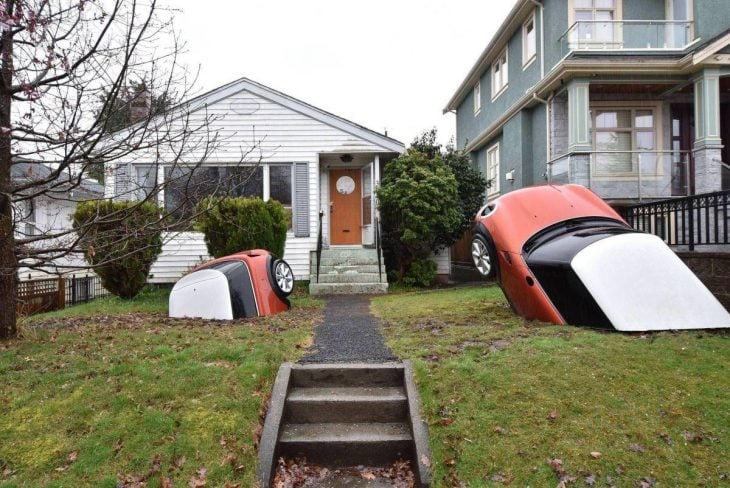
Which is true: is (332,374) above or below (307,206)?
below

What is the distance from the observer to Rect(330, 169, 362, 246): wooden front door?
14.4 meters

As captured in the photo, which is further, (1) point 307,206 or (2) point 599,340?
(1) point 307,206

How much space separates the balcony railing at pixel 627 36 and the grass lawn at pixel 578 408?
31.5 feet

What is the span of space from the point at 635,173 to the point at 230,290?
426 inches

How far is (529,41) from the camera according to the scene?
1495 centimetres

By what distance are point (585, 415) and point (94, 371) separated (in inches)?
176

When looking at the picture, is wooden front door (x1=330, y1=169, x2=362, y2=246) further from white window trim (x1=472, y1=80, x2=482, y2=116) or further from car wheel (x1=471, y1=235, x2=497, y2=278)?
white window trim (x1=472, y1=80, x2=482, y2=116)

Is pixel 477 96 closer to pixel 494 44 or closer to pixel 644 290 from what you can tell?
pixel 494 44

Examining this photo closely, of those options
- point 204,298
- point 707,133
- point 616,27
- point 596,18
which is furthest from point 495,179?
point 204,298

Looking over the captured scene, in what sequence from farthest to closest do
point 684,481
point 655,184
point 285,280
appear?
point 655,184, point 285,280, point 684,481

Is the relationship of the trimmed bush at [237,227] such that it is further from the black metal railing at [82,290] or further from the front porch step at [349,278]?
the black metal railing at [82,290]

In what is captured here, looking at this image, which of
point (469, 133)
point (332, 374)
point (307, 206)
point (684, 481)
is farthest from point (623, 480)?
point (469, 133)

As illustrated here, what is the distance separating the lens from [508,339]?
Answer: 5426 mm

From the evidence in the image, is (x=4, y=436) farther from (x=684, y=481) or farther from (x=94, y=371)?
(x=684, y=481)
